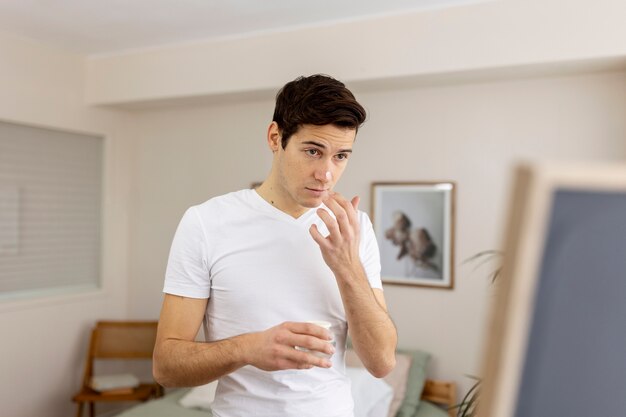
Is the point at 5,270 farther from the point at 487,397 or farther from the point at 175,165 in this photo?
the point at 487,397

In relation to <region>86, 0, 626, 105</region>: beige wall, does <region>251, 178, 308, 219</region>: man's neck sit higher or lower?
lower

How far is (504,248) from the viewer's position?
332 millimetres

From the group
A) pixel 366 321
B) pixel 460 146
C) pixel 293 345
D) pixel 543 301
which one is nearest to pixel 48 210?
pixel 460 146

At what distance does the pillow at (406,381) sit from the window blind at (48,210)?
2232 millimetres

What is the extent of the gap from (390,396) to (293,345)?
7.09 feet

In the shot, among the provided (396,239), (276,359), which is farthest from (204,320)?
(396,239)

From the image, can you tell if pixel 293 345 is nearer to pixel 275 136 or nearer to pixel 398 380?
pixel 275 136

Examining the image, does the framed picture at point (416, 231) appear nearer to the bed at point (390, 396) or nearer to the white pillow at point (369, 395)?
the bed at point (390, 396)

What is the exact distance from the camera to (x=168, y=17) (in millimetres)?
3266

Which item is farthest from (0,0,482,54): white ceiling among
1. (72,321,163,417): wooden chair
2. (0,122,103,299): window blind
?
(72,321,163,417): wooden chair

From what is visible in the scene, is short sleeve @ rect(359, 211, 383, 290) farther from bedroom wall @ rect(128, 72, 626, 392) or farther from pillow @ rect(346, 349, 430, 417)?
pillow @ rect(346, 349, 430, 417)

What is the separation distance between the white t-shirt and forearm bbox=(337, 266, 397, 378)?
126 millimetres

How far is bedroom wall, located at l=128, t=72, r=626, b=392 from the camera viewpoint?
9.94ft

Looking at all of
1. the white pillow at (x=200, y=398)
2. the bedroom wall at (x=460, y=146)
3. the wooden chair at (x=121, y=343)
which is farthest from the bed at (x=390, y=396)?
the wooden chair at (x=121, y=343)
